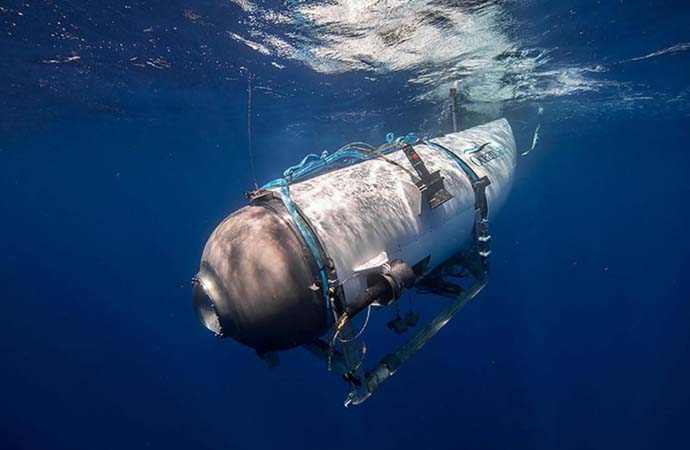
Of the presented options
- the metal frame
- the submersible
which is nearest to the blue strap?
the submersible

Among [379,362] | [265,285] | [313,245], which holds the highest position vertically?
[313,245]

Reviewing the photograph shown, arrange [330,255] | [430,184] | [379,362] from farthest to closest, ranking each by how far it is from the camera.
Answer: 1. [430,184]
2. [379,362]
3. [330,255]

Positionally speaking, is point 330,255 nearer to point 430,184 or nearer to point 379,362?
point 379,362

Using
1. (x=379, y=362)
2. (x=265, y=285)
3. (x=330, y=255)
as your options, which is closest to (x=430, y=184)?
(x=330, y=255)

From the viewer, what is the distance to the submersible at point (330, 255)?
2.80 metres

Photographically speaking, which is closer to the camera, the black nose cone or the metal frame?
the black nose cone

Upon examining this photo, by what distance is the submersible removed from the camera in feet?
9.18

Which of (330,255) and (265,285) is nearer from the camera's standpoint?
(265,285)

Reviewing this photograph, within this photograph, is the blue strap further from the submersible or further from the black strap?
the black strap

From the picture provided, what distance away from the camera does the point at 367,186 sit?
3.62 meters

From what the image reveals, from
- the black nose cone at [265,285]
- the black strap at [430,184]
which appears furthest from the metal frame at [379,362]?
the black strap at [430,184]

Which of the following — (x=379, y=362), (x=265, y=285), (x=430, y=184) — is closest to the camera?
(x=265, y=285)

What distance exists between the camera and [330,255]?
2914 millimetres

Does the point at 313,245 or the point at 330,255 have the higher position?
the point at 313,245
